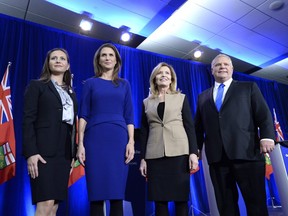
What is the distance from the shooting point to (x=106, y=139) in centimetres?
134

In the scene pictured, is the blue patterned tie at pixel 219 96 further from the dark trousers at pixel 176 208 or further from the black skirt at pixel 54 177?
the black skirt at pixel 54 177

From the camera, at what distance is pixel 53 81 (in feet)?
5.24

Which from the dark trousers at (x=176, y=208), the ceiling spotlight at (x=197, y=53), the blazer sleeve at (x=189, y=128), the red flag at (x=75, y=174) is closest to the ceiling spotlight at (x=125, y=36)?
the ceiling spotlight at (x=197, y=53)

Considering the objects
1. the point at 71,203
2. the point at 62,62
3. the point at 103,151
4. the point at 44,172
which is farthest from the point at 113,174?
the point at 71,203

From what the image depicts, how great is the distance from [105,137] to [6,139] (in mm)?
2170

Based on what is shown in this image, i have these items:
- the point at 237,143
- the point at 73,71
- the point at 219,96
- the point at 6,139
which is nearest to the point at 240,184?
the point at 237,143

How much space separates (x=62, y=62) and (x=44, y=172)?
A: 73 cm

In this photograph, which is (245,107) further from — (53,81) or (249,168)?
(53,81)

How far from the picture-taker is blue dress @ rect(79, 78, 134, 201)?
1287mm

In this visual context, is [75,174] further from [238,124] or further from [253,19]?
[253,19]

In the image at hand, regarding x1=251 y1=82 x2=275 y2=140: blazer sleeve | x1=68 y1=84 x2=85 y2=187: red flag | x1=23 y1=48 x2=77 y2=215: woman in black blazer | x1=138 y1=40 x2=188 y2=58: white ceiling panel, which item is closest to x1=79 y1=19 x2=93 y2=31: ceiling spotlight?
x1=138 y1=40 x2=188 y2=58: white ceiling panel

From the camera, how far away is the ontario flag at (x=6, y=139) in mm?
2908

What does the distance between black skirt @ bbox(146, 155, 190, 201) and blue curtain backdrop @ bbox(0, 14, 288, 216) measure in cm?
65

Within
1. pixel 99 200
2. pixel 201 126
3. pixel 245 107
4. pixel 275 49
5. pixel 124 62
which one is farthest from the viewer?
pixel 275 49
